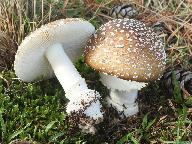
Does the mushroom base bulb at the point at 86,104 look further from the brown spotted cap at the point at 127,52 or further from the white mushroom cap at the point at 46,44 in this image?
the white mushroom cap at the point at 46,44

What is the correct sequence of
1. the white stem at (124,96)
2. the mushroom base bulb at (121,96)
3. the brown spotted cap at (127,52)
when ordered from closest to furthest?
the brown spotted cap at (127,52)
the mushroom base bulb at (121,96)
the white stem at (124,96)

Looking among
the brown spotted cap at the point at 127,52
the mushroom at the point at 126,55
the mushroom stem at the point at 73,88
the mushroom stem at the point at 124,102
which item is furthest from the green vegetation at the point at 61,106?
the brown spotted cap at the point at 127,52

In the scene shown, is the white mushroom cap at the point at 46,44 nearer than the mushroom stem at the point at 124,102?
Yes

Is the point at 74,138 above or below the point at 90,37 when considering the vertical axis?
below

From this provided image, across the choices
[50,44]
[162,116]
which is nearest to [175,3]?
[162,116]

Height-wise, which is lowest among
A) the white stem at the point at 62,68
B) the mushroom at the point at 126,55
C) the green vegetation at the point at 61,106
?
the green vegetation at the point at 61,106

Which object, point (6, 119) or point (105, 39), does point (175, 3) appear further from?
point (6, 119)
